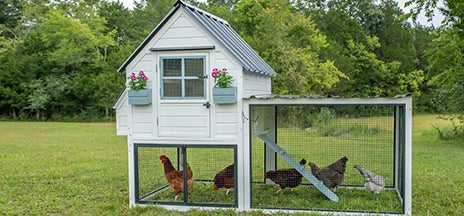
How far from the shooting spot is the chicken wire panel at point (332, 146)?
214 inches

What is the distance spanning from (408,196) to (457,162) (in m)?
4.82

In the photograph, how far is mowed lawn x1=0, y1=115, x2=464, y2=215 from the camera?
5402 millimetres

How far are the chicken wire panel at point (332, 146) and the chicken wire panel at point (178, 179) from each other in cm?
Answer: 57

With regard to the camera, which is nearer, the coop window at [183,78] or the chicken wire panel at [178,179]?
the coop window at [183,78]

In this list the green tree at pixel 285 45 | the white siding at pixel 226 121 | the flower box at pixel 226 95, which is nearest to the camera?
the flower box at pixel 226 95

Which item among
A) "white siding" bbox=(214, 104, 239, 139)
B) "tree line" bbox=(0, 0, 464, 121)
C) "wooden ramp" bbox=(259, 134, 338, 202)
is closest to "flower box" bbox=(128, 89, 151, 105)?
"white siding" bbox=(214, 104, 239, 139)

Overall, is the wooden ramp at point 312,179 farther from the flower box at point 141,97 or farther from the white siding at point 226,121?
the flower box at point 141,97

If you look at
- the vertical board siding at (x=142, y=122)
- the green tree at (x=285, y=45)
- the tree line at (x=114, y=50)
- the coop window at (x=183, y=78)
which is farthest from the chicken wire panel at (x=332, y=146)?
the tree line at (x=114, y=50)

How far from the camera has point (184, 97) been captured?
16.9 ft

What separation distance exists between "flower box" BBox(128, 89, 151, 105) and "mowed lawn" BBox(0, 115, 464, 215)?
1.35 meters

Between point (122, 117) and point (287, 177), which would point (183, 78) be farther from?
point (287, 177)

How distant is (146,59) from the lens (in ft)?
17.3

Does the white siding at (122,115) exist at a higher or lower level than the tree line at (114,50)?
lower

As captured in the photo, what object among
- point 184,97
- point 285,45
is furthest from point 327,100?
point 285,45
